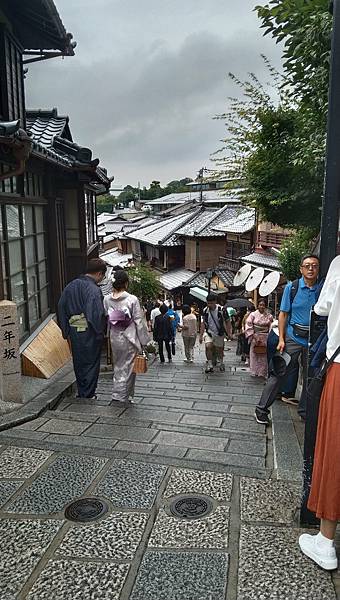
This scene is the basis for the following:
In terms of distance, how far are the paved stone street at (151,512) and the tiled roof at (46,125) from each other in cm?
804

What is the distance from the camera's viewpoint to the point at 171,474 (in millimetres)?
3689

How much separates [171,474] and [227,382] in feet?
19.4

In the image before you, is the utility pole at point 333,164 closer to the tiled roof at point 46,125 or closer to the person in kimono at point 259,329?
the person in kimono at point 259,329

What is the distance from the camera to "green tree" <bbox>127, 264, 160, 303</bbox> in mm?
28703

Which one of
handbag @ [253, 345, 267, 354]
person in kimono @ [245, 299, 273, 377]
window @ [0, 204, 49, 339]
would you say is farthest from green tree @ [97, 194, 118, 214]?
handbag @ [253, 345, 267, 354]

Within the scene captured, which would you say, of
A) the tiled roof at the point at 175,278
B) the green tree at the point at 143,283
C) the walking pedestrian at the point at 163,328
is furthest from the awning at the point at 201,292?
the walking pedestrian at the point at 163,328

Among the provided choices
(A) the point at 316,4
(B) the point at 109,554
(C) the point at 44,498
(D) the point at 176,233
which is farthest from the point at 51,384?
(D) the point at 176,233

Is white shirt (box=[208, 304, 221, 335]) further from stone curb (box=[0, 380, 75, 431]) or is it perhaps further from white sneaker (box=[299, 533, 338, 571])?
white sneaker (box=[299, 533, 338, 571])

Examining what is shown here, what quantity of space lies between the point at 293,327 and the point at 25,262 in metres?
5.27

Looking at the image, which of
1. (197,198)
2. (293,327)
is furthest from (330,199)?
(197,198)

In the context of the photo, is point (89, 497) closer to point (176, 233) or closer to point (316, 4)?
point (316, 4)

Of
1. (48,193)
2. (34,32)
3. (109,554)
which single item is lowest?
(109,554)

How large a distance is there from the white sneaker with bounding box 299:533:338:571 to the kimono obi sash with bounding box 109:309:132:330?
149 inches

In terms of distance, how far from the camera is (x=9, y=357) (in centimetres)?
555
